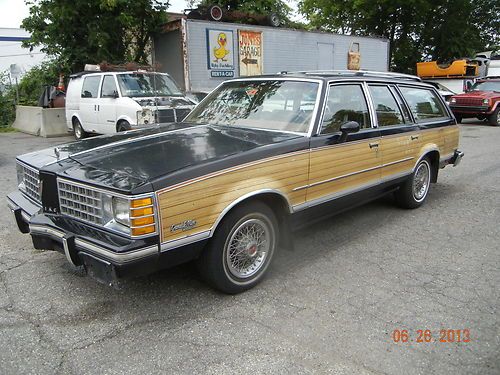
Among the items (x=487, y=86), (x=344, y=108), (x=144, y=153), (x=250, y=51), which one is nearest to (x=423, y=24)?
(x=487, y=86)

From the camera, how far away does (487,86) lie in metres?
17.0

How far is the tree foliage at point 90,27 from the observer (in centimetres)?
1441

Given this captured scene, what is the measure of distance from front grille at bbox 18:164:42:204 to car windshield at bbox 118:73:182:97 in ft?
21.4

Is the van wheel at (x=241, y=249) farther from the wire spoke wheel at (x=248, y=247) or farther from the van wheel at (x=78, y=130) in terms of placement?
the van wheel at (x=78, y=130)

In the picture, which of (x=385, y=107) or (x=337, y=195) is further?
(x=385, y=107)

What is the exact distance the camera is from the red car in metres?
16.0

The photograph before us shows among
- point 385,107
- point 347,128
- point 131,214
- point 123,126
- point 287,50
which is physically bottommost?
point 131,214

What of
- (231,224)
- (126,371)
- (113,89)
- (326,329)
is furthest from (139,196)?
(113,89)

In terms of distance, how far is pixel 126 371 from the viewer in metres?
2.59

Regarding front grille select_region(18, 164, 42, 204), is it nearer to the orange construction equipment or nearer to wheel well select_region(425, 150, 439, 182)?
wheel well select_region(425, 150, 439, 182)

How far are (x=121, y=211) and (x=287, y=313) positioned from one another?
138 cm

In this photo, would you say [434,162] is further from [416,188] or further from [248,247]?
[248,247]

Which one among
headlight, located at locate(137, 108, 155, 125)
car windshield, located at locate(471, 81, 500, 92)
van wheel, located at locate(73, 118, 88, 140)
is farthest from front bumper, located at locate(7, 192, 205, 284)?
car windshield, located at locate(471, 81, 500, 92)

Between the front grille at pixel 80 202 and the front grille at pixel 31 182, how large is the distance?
1.11 feet
